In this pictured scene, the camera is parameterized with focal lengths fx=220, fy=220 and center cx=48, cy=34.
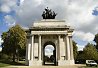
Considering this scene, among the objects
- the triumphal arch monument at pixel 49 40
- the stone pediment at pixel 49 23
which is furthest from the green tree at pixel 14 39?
the stone pediment at pixel 49 23

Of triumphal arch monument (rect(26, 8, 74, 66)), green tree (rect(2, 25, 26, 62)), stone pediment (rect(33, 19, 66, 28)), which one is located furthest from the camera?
green tree (rect(2, 25, 26, 62))

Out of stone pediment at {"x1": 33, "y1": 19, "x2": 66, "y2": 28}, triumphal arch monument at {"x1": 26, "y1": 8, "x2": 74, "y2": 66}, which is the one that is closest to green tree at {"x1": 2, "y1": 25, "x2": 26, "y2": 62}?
triumphal arch monument at {"x1": 26, "y1": 8, "x2": 74, "y2": 66}

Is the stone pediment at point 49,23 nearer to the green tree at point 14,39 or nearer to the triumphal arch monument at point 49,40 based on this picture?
the triumphal arch monument at point 49,40

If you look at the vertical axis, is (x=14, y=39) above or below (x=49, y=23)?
below

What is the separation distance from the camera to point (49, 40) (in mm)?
58062

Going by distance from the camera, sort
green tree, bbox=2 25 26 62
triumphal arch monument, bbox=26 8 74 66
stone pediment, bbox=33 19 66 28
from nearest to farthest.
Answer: triumphal arch monument, bbox=26 8 74 66
stone pediment, bbox=33 19 66 28
green tree, bbox=2 25 26 62

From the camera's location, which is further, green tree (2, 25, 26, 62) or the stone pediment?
green tree (2, 25, 26, 62)

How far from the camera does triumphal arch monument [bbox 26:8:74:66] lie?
55.6 metres

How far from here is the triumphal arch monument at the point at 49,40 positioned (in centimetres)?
5559

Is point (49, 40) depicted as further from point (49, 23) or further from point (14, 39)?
point (14, 39)

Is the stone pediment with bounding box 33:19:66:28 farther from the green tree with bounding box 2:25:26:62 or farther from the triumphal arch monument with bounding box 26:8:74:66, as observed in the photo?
the green tree with bounding box 2:25:26:62

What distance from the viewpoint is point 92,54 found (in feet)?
257

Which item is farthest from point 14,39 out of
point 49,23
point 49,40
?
point 49,23

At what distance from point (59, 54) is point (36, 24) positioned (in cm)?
997
